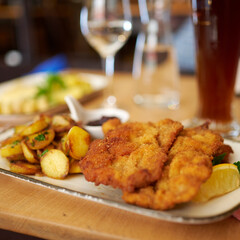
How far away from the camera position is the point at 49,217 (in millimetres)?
822

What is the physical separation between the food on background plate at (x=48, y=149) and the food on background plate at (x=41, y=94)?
589 mm

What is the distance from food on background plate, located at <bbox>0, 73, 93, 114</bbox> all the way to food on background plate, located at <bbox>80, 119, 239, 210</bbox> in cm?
80

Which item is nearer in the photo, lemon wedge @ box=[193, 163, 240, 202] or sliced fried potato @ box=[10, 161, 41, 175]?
lemon wedge @ box=[193, 163, 240, 202]

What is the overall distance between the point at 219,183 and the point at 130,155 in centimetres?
24

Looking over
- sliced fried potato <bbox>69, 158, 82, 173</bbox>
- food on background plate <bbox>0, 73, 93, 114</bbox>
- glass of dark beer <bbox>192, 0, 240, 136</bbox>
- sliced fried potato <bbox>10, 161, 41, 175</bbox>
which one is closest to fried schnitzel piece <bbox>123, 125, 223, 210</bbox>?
sliced fried potato <bbox>69, 158, 82, 173</bbox>

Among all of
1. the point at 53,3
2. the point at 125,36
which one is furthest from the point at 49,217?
the point at 53,3

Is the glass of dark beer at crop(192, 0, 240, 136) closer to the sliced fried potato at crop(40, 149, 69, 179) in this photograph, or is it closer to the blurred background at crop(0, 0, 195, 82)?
the sliced fried potato at crop(40, 149, 69, 179)

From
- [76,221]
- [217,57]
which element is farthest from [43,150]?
[217,57]

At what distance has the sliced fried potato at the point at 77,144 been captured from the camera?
3.19ft

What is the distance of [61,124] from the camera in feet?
3.78

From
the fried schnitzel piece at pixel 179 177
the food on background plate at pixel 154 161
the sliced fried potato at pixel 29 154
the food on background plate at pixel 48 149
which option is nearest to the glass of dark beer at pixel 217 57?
the food on background plate at pixel 154 161

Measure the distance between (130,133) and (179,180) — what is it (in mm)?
302

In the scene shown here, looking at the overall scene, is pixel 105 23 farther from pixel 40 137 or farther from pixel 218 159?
pixel 218 159

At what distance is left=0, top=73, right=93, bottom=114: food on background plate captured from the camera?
1.74m
